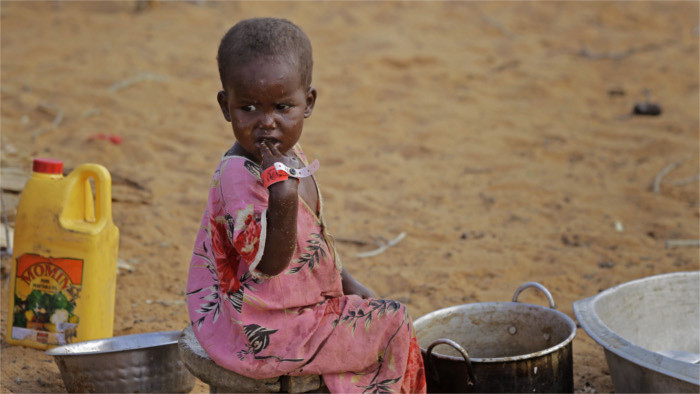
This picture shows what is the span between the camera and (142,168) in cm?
450

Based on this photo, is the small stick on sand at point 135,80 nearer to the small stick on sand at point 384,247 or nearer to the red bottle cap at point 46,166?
the small stick on sand at point 384,247

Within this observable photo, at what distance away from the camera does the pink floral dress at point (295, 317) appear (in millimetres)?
1807

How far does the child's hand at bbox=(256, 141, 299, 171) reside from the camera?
170 cm

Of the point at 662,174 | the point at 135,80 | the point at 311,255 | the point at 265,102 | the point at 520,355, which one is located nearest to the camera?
the point at 265,102

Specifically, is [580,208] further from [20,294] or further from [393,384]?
[20,294]

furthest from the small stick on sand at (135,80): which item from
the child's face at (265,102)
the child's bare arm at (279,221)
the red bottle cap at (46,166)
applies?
the child's bare arm at (279,221)

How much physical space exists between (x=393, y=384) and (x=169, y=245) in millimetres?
2015

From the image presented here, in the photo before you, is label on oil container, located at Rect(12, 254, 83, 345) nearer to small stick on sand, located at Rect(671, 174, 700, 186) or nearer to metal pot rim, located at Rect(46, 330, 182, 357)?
metal pot rim, located at Rect(46, 330, 182, 357)

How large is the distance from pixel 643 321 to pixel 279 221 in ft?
5.46

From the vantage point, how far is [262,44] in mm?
1748

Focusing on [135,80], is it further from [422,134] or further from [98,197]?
[98,197]

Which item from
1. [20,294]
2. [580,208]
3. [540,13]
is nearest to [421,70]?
[540,13]

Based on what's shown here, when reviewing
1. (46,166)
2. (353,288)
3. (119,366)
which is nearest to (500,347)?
(353,288)

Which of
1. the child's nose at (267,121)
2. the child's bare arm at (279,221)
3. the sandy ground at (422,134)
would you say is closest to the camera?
the child's bare arm at (279,221)
